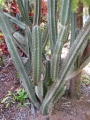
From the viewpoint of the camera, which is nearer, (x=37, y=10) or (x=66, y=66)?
(x=66, y=66)

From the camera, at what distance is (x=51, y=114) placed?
2.44 m

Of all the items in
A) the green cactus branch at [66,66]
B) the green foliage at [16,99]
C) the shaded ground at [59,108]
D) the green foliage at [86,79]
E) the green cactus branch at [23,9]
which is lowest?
the green foliage at [86,79]

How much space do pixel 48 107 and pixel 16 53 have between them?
2.23 feet

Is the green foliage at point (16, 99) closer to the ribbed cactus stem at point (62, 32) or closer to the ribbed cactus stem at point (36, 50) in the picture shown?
the ribbed cactus stem at point (36, 50)

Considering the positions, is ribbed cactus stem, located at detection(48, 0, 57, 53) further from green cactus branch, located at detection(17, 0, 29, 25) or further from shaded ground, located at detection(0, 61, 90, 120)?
shaded ground, located at detection(0, 61, 90, 120)

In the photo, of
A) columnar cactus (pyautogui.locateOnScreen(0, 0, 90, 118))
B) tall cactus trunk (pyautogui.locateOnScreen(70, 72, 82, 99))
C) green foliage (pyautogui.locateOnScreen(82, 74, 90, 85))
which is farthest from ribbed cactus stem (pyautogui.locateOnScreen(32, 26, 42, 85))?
green foliage (pyautogui.locateOnScreen(82, 74, 90, 85))

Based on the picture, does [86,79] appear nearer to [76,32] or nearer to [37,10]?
[76,32]

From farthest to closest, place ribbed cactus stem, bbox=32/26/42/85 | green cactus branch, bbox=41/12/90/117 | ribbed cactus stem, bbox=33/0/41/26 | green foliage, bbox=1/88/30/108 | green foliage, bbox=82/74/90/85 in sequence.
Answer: green foliage, bbox=82/74/90/85, green foliage, bbox=1/88/30/108, ribbed cactus stem, bbox=33/0/41/26, ribbed cactus stem, bbox=32/26/42/85, green cactus branch, bbox=41/12/90/117

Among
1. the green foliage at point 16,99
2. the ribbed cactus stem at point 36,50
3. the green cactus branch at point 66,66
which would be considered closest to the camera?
the green cactus branch at point 66,66

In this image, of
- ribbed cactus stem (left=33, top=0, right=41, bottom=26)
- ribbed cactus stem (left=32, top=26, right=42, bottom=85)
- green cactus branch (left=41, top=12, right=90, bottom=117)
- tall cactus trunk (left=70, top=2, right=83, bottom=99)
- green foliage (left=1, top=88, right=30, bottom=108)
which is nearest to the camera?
green cactus branch (left=41, top=12, right=90, bottom=117)

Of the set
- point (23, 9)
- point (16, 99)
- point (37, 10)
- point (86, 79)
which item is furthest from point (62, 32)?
point (86, 79)

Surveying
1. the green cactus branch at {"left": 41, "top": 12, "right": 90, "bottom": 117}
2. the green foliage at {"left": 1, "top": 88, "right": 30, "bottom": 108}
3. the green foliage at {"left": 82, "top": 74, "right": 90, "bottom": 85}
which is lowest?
the green foliage at {"left": 82, "top": 74, "right": 90, "bottom": 85}

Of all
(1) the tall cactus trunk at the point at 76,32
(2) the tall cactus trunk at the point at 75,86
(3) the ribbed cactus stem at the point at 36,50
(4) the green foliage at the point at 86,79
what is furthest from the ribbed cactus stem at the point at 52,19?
(4) the green foliage at the point at 86,79

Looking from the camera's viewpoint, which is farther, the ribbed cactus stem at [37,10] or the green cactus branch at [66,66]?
the ribbed cactus stem at [37,10]
